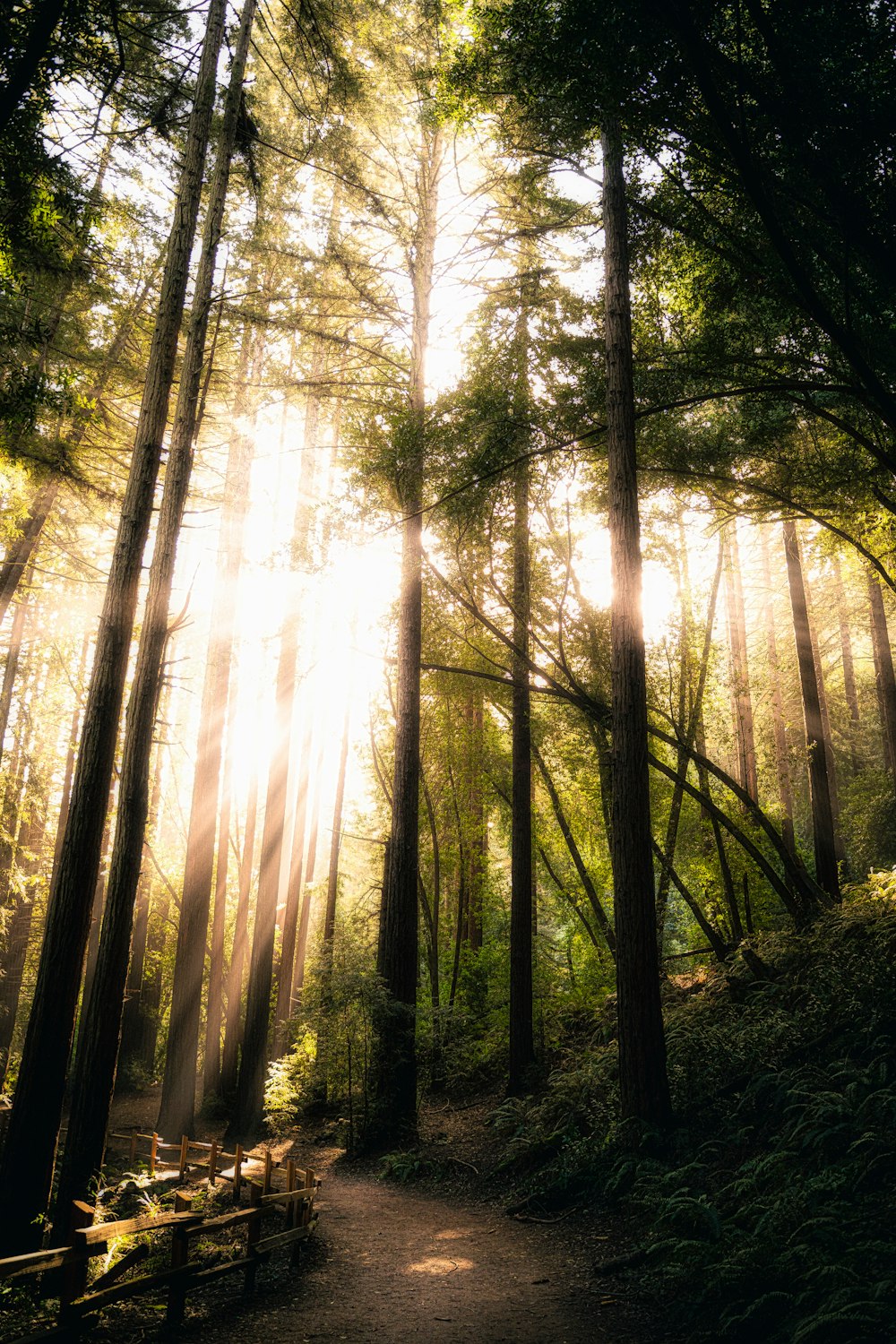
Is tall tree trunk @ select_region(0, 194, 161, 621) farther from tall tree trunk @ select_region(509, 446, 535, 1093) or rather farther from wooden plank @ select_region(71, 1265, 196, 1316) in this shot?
wooden plank @ select_region(71, 1265, 196, 1316)

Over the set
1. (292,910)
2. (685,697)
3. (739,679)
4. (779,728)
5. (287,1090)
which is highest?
(779,728)

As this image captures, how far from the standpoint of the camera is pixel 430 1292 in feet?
16.3

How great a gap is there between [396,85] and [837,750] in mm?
22091

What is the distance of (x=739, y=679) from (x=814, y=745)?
Result: 11.6ft

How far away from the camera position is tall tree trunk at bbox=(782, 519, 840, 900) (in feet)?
34.4

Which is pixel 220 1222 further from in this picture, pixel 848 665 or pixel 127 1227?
pixel 848 665

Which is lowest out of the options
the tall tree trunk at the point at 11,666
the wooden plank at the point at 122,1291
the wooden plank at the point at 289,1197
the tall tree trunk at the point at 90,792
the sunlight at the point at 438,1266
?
the sunlight at the point at 438,1266

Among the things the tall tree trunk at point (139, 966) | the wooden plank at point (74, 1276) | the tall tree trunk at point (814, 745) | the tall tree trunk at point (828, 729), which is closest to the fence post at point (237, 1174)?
the wooden plank at point (74, 1276)

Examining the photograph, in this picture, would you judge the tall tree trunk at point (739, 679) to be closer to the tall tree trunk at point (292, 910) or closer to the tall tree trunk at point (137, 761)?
the tall tree trunk at point (137, 761)

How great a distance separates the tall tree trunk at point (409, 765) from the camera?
9742 millimetres

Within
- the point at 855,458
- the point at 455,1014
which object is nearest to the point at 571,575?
the point at 855,458

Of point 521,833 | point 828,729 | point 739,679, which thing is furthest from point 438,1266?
point 828,729

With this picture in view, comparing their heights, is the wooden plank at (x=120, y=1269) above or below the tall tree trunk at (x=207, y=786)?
below

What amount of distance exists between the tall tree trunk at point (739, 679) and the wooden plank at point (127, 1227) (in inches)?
415
